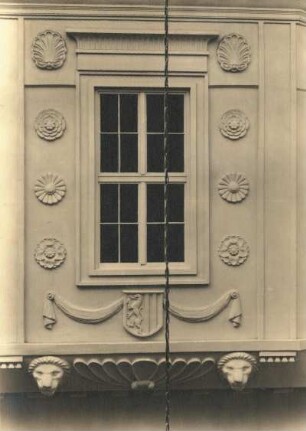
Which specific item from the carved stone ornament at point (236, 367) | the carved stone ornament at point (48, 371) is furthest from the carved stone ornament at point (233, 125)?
the carved stone ornament at point (48, 371)

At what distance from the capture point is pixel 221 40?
481 centimetres

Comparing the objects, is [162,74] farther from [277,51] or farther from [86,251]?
[86,251]

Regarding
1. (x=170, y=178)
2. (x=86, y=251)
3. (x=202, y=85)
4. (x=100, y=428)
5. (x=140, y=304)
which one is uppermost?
(x=202, y=85)

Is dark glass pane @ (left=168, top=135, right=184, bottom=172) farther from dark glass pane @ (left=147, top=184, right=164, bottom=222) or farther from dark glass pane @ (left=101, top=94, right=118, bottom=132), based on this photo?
dark glass pane @ (left=101, top=94, right=118, bottom=132)

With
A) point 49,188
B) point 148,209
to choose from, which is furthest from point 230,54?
point 49,188

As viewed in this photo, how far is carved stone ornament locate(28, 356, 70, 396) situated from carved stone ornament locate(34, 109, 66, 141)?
1.40 meters

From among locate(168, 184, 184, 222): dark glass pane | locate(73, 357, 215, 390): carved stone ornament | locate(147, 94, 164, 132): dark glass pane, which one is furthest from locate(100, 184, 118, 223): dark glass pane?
locate(73, 357, 215, 390): carved stone ornament

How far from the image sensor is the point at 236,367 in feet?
15.8

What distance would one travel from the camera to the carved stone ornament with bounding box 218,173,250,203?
481 centimetres

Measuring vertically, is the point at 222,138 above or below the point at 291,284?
above

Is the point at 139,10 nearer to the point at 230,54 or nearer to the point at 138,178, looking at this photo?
the point at 230,54

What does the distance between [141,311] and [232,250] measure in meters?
0.70

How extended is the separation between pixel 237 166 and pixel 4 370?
6.53 ft

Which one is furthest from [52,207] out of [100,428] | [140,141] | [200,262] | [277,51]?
[277,51]
